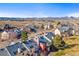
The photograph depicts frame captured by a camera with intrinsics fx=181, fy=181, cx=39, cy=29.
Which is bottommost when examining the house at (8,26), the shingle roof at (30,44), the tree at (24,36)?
the shingle roof at (30,44)

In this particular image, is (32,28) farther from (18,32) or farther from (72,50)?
(72,50)

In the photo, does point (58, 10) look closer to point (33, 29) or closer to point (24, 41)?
point (33, 29)

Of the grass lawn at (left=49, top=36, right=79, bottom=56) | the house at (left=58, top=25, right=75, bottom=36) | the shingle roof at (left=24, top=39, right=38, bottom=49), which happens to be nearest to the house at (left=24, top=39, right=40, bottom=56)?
the shingle roof at (left=24, top=39, right=38, bottom=49)

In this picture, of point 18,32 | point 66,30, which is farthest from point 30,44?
point 66,30

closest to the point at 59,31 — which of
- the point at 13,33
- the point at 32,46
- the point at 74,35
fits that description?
the point at 74,35

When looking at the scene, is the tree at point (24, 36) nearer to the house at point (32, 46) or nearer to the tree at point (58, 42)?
the house at point (32, 46)

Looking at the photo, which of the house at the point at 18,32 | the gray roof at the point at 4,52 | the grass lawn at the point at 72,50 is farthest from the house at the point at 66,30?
the gray roof at the point at 4,52

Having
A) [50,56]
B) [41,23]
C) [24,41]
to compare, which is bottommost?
[50,56]

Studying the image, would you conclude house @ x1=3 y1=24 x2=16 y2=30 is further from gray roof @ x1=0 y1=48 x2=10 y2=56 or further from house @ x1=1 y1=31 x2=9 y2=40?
gray roof @ x1=0 y1=48 x2=10 y2=56
